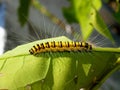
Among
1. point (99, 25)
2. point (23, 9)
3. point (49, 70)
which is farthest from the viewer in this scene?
point (23, 9)

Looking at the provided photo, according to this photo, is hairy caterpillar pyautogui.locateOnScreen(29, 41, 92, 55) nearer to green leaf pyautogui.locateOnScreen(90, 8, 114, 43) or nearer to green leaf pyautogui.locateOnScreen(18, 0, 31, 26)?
green leaf pyautogui.locateOnScreen(90, 8, 114, 43)

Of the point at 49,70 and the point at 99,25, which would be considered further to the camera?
the point at 99,25

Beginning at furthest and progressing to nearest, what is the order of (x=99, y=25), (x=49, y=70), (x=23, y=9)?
Answer: (x=23, y=9)
(x=99, y=25)
(x=49, y=70)

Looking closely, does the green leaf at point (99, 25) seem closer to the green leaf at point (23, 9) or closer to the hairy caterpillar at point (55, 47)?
the hairy caterpillar at point (55, 47)

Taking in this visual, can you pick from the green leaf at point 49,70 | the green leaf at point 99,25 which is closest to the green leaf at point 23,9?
the green leaf at point 99,25

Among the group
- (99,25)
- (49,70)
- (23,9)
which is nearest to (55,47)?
(49,70)

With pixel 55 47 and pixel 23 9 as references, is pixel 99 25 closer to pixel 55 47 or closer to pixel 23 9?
pixel 55 47

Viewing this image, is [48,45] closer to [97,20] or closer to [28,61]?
[28,61]

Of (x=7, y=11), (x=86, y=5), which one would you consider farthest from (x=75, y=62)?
(x=7, y=11)
